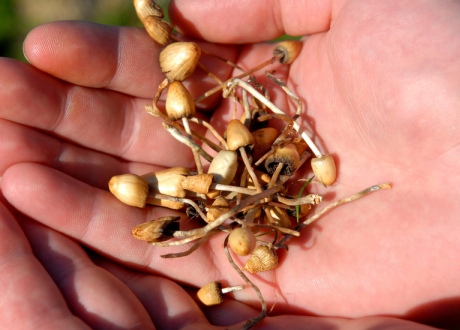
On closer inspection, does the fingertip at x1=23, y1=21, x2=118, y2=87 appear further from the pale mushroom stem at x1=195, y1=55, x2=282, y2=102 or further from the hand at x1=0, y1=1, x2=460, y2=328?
the pale mushroom stem at x1=195, y1=55, x2=282, y2=102

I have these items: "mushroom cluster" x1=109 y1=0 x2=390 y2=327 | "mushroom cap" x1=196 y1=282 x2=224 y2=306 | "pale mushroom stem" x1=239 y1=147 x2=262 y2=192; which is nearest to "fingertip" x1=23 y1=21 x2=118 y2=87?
"mushroom cluster" x1=109 y1=0 x2=390 y2=327

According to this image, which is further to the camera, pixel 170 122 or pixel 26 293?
pixel 170 122

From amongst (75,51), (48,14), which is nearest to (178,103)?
(75,51)

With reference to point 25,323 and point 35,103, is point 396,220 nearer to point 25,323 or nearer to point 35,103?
point 25,323

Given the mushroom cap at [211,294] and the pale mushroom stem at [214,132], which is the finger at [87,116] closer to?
the pale mushroom stem at [214,132]

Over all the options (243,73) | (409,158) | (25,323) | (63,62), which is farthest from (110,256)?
(409,158)

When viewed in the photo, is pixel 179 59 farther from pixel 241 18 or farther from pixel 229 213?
pixel 229 213
